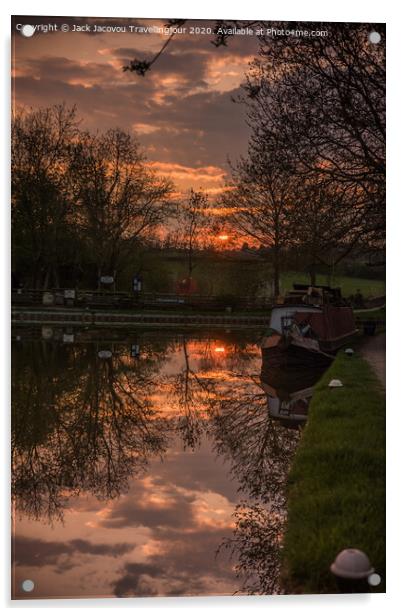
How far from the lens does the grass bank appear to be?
5.96 metres

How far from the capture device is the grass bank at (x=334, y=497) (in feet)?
19.6

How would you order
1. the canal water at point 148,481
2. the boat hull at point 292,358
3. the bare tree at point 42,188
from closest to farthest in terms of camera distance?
1. the canal water at point 148,481
2. the bare tree at point 42,188
3. the boat hull at point 292,358

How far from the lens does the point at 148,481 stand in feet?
28.8

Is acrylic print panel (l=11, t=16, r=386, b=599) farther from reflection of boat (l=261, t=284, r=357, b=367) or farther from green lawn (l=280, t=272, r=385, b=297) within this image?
reflection of boat (l=261, t=284, r=357, b=367)

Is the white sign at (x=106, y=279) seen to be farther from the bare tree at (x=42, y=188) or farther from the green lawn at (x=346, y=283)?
the green lawn at (x=346, y=283)

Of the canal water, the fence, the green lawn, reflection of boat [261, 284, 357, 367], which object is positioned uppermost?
the green lawn

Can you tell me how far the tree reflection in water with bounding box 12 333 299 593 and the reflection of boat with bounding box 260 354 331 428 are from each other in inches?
10.7

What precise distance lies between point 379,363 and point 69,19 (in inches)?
308

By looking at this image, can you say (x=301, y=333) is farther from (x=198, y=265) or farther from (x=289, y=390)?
(x=198, y=265)

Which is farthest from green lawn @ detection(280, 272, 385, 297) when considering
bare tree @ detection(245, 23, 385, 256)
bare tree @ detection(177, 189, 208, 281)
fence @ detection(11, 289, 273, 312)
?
bare tree @ detection(177, 189, 208, 281)

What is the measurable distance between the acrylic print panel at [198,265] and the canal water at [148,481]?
1.2 inches

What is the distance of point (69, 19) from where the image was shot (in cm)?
709

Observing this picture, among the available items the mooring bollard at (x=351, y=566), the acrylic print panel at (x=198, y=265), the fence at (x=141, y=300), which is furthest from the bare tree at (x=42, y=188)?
the mooring bollard at (x=351, y=566)
